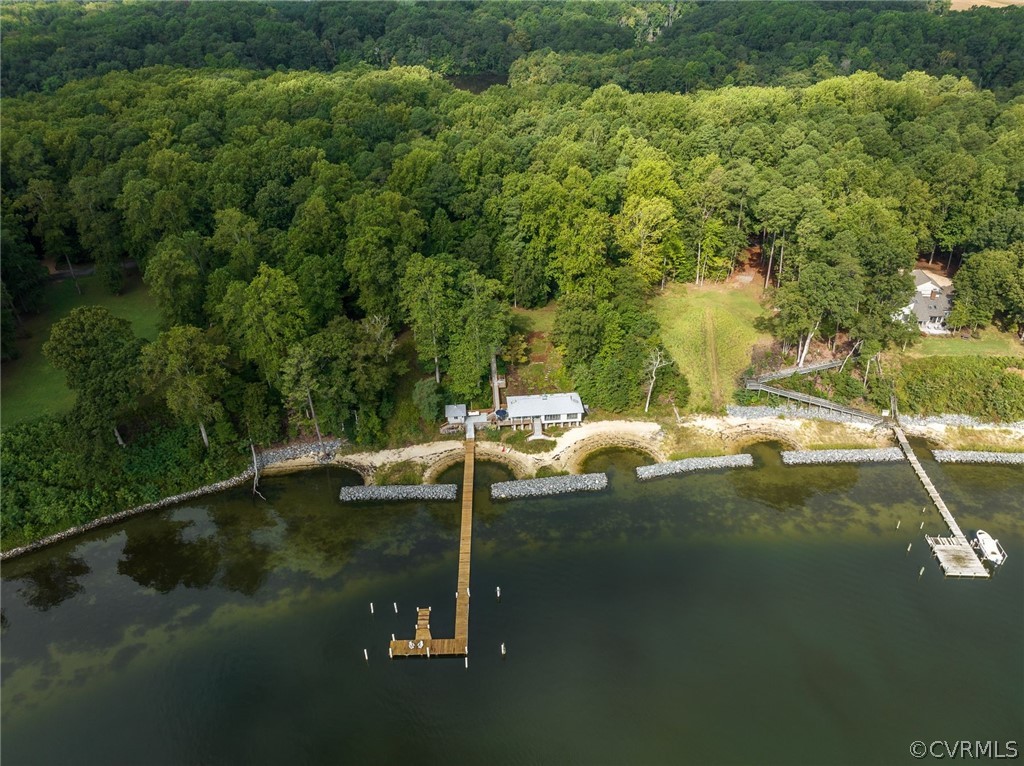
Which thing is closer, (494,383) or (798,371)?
(494,383)

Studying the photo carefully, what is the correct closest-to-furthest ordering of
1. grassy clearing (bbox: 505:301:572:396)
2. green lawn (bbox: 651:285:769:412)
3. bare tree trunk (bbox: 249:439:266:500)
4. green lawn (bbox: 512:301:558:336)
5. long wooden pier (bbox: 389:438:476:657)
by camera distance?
long wooden pier (bbox: 389:438:476:657) < bare tree trunk (bbox: 249:439:266:500) < grassy clearing (bbox: 505:301:572:396) < green lawn (bbox: 651:285:769:412) < green lawn (bbox: 512:301:558:336)

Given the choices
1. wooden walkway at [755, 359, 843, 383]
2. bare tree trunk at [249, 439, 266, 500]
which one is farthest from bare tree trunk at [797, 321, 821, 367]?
bare tree trunk at [249, 439, 266, 500]

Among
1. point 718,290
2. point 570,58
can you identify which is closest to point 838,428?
point 718,290

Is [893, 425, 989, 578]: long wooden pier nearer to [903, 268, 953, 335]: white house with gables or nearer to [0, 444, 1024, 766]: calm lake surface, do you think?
[0, 444, 1024, 766]: calm lake surface

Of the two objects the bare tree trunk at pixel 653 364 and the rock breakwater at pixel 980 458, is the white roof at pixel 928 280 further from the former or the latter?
the bare tree trunk at pixel 653 364

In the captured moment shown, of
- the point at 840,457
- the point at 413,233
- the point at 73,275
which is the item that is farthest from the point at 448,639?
the point at 73,275

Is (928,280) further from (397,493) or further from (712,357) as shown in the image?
(397,493)
